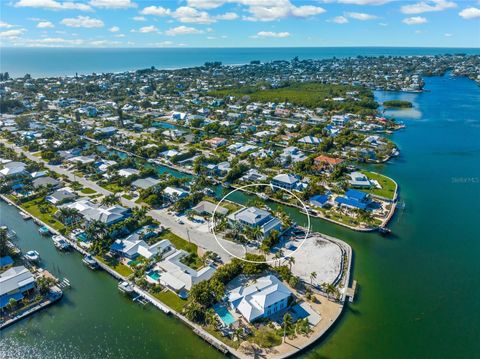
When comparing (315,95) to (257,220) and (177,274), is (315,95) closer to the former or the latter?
(257,220)

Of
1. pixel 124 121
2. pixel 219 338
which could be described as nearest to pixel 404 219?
pixel 219 338

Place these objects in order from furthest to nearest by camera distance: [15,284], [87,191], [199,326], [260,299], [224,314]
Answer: [87,191] → [15,284] → [224,314] → [260,299] → [199,326]

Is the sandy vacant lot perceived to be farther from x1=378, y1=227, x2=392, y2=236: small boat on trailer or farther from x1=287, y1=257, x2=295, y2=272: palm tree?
x1=378, y1=227, x2=392, y2=236: small boat on trailer

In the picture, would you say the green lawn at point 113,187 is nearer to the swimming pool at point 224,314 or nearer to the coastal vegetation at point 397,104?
the swimming pool at point 224,314

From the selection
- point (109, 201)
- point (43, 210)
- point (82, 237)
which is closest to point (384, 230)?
point (109, 201)

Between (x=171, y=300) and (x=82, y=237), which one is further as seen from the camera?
(x=82, y=237)
